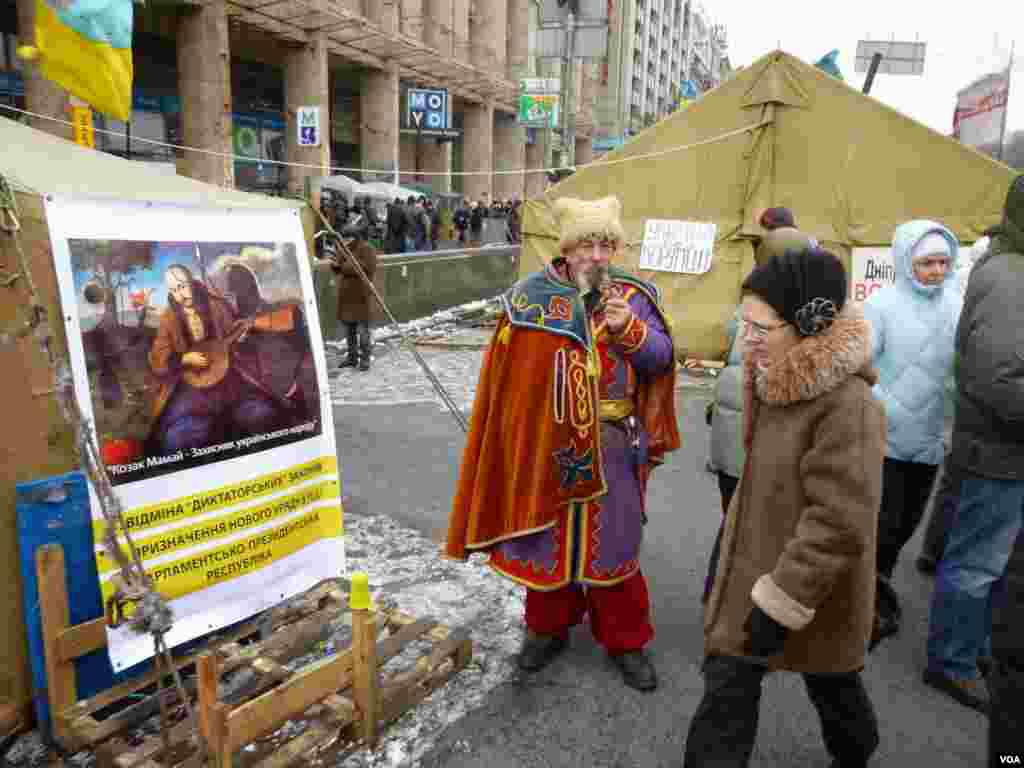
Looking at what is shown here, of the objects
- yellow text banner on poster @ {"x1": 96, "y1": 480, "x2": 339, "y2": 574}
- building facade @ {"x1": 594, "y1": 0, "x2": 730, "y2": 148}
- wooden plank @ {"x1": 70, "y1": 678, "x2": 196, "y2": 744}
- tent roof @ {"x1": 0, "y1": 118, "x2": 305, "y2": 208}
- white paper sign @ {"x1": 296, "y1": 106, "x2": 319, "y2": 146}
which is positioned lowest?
wooden plank @ {"x1": 70, "y1": 678, "x2": 196, "y2": 744}

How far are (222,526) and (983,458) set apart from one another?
106 inches

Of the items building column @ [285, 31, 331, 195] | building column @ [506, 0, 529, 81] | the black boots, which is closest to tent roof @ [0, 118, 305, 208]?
the black boots

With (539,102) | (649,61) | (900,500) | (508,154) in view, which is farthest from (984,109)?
(649,61)

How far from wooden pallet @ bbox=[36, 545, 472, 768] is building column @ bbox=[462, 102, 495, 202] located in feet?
109

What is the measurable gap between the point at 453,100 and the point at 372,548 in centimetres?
3282

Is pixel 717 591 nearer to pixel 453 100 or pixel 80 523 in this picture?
pixel 80 523

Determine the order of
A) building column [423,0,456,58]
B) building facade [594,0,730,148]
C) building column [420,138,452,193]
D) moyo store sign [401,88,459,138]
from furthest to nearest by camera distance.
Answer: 1. building facade [594,0,730,148]
2. building column [420,138,452,193]
3. building column [423,0,456,58]
4. moyo store sign [401,88,459,138]

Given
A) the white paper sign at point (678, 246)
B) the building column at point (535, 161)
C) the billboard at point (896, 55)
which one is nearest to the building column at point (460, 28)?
the building column at point (535, 161)

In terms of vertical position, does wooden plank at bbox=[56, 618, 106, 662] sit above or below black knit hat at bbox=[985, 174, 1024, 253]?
below

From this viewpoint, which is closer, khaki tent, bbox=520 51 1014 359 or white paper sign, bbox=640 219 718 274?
khaki tent, bbox=520 51 1014 359

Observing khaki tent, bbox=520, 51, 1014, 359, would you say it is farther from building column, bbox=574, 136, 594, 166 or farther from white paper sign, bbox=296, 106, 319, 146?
building column, bbox=574, 136, 594, 166

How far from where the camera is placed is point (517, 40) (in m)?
37.8

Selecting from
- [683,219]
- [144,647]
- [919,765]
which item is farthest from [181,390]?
[683,219]

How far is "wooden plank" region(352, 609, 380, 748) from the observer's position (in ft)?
8.11
